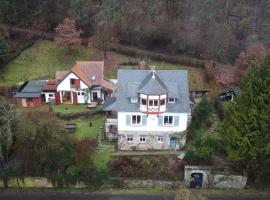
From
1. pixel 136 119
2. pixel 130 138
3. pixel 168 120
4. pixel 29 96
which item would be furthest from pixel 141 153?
pixel 29 96

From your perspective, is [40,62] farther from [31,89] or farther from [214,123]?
[214,123]

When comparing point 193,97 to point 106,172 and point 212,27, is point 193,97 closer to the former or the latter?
point 212,27

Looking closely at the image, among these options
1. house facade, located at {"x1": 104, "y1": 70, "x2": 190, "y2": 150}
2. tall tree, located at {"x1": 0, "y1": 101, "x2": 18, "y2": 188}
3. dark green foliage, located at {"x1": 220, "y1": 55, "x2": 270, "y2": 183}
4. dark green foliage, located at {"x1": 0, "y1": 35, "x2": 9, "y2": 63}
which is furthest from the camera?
dark green foliage, located at {"x1": 0, "y1": 35, "x2": 9, "y2": 63}

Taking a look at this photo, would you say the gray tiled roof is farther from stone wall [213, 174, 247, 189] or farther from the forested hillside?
the forested hillside

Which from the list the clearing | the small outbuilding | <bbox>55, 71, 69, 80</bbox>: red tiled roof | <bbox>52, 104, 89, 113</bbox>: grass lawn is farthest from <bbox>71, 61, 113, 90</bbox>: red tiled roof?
A: the small outbuilding

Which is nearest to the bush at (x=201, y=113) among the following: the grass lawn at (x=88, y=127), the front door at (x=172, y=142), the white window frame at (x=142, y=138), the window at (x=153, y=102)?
the front door at (x=172, y=142)

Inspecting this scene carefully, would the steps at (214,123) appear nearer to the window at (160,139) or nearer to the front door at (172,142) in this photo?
the front door at (172,142)

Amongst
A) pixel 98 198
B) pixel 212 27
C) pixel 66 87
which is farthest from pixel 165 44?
pixel 98 198
